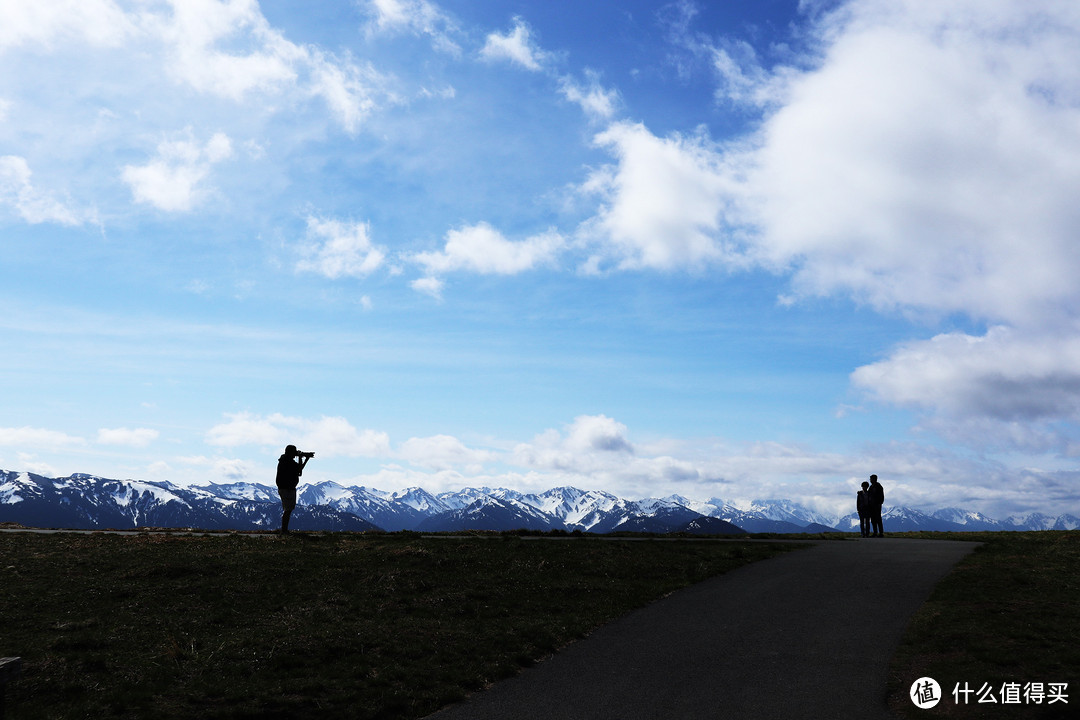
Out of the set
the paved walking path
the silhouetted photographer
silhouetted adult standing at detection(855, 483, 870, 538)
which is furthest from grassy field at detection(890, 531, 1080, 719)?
the silhouetted photographer

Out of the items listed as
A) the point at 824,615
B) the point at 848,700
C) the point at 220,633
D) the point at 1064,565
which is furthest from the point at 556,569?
the point at 1064,565

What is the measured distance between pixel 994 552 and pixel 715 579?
1129 cm

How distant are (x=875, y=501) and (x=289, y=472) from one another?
1163 inches

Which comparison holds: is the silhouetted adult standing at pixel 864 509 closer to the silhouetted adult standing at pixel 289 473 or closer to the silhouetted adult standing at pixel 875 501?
the silhouetted adult standing at pixel 875 501

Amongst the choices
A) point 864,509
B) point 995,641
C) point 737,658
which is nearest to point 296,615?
point 737,658

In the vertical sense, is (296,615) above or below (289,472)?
below

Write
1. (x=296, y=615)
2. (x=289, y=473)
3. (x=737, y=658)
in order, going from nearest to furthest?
(x=737, y=658)
(x=296, y=615)
(x=289, y=473)

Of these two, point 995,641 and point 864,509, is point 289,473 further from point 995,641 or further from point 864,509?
point 864,509

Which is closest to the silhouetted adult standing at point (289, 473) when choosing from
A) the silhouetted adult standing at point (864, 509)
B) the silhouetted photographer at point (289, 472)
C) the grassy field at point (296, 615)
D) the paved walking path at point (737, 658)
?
the silhouetted photographer at point (289, 472)

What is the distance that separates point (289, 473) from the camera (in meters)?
30.1

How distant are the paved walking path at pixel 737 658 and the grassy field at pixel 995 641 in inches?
19.7

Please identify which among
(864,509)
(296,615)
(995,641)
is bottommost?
(296,615)

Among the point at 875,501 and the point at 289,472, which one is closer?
the point at 289,472

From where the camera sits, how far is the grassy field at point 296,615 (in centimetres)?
1043
